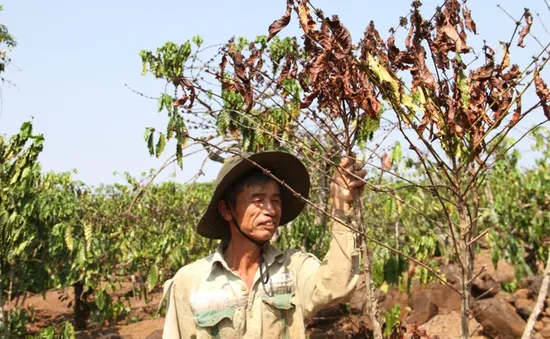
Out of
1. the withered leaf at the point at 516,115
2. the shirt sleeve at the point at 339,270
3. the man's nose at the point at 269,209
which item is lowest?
the shirt sleeve at the point at 339,270

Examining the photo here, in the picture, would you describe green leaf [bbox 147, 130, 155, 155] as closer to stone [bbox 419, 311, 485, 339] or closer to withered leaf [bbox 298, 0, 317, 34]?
withered leaf [bbox 298, 0, 317, 34]

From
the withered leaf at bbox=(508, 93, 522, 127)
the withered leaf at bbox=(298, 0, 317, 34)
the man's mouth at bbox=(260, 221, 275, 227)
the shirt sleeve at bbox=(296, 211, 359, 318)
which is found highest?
the withered leaf at bbox=(298, 0, 317, 34)

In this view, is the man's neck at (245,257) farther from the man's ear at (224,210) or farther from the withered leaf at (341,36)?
the withered leaf at (341,36)

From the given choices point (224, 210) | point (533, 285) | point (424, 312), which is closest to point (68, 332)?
point (224, 210)

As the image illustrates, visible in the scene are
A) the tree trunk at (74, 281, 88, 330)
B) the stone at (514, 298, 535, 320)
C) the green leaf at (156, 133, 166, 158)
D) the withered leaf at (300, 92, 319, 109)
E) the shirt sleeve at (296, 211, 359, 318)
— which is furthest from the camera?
the tree trunk at (74, 281, 88, 330)

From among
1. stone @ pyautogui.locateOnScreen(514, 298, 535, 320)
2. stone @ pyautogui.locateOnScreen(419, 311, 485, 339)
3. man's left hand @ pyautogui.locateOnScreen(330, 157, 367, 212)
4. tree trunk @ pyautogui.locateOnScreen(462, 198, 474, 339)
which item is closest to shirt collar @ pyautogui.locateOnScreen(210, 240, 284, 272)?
man's left hand @ pyautogui.locateOnScreen(330, 157, 367, 212)

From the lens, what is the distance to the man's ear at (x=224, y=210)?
2596 mm

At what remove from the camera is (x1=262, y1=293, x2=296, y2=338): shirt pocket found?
7.80 feet

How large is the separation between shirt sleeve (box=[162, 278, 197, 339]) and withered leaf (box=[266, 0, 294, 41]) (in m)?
1.27

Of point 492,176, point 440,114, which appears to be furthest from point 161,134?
point 492,176

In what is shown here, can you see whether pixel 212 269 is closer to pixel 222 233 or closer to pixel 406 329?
pixel 222 233

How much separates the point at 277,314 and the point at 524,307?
6.57 metres

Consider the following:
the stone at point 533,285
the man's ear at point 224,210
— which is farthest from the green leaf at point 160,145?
the stone at point 533,285

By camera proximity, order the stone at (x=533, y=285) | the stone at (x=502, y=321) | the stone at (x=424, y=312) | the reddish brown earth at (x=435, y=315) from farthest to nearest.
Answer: the stone at (x=533, y=285)
the stone at (x=424, y=312)
the reddish brown earth at (x=435, y=315)
the stone at (x=502, y=321)
